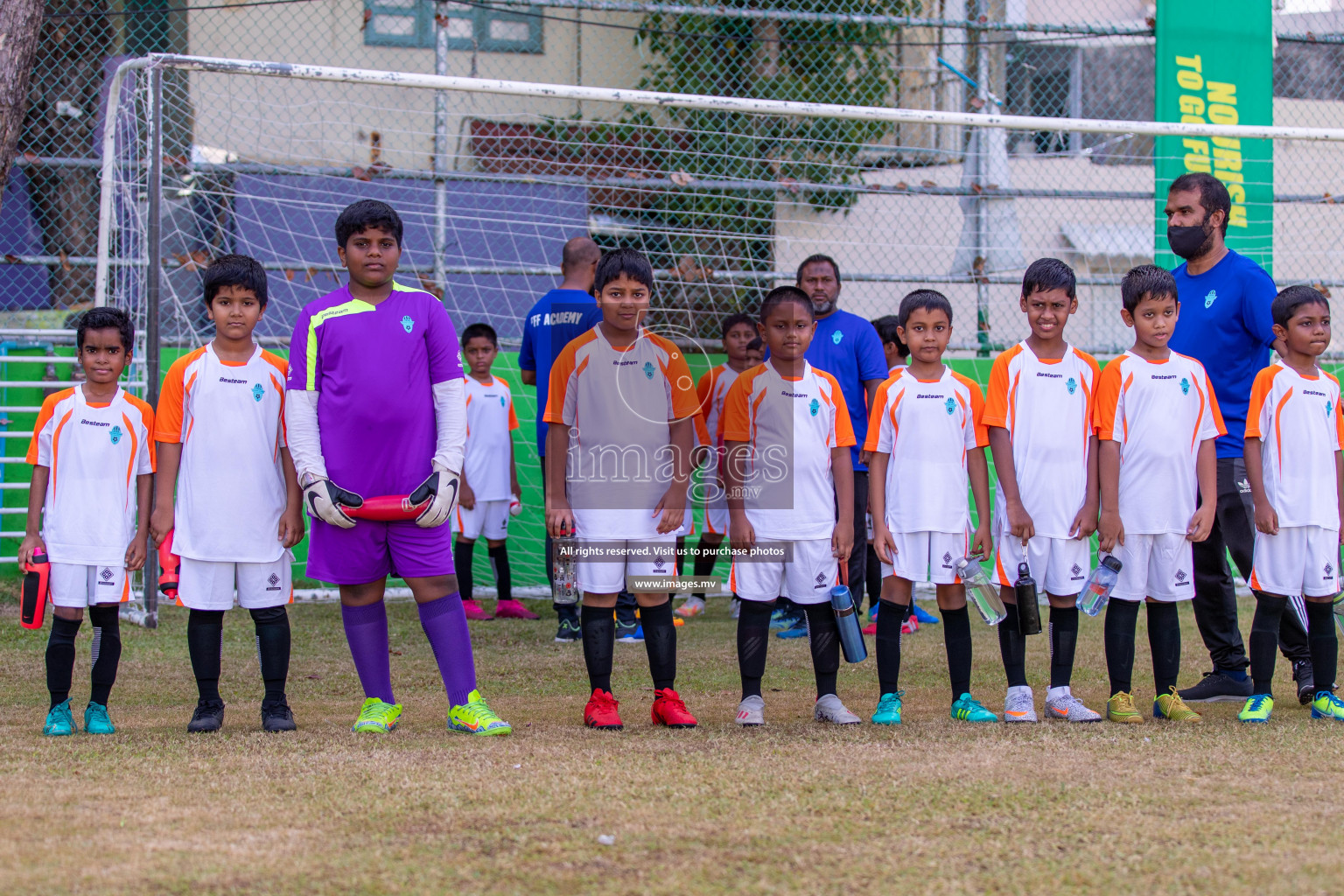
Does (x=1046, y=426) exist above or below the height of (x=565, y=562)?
above

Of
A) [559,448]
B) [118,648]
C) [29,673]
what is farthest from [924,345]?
[29,673]

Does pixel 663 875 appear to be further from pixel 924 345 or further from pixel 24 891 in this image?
pixel 924 345

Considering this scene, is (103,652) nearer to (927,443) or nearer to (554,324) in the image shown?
(554,324)

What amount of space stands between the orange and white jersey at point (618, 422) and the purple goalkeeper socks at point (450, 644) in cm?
53

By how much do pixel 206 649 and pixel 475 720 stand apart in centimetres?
95

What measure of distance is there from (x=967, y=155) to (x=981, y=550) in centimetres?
545

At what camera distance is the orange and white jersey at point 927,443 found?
166 inches

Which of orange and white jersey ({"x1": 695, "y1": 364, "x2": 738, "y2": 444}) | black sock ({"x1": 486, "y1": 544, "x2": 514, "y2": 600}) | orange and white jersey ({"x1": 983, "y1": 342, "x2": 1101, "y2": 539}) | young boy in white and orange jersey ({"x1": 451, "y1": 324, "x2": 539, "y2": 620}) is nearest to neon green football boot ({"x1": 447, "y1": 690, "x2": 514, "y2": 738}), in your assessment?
orange and white jersey ({"x1": 983, "y1": 342, "x2": 1101, "y2": 539})

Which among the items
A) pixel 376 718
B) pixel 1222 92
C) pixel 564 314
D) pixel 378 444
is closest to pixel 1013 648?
pixel 376 718

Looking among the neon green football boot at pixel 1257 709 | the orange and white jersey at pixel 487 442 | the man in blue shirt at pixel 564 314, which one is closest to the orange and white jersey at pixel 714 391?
the man in blue shirt at pixel 564 314

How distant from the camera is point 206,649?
4.03 metres

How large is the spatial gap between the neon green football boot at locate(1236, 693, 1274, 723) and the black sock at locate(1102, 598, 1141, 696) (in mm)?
400

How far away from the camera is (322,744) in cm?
367

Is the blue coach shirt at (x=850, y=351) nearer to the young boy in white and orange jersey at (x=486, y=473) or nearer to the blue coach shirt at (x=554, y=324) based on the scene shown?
the blue coach shirt at (x=554, y=324)
